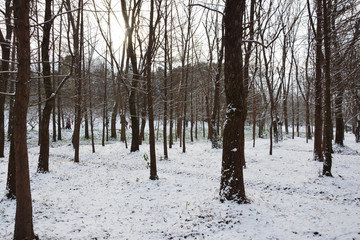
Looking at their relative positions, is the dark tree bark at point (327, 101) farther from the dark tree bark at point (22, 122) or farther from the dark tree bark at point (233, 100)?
the dark tree bark at point (22, 122)

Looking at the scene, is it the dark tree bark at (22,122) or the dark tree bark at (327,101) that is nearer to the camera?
the dark tree bark at (22,122)

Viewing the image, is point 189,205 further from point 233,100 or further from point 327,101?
point 327,101

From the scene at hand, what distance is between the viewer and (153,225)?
505 cm

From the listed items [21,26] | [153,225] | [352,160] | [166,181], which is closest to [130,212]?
[153,225]

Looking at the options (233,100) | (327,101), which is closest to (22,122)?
(233,100)

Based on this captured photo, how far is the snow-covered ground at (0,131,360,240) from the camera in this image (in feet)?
14.9

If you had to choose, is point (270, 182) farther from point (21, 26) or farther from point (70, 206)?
point (21, 26)

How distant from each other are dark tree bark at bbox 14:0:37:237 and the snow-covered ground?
2.62 ft

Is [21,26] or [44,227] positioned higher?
[21,26]

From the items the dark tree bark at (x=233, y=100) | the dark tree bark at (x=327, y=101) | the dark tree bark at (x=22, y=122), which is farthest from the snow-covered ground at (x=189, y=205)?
the dark tree bark at (x=22, y=122)

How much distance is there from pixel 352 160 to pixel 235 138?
952 cm

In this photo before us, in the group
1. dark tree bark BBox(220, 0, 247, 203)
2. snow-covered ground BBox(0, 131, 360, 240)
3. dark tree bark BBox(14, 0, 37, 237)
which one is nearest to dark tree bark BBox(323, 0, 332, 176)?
snow-covered ground BBox(0, 131, 360, 240)

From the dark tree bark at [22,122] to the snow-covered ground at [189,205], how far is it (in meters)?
0.80

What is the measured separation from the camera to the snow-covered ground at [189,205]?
4.55 meters
